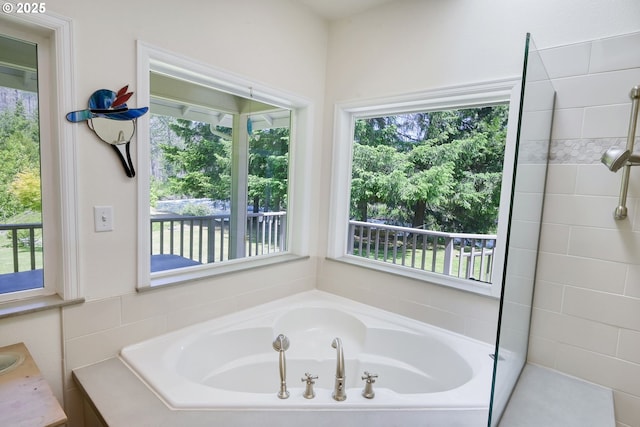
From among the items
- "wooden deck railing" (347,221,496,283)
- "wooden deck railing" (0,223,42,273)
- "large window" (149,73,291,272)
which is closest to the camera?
"wooden deck railing" (0,223,42,273)

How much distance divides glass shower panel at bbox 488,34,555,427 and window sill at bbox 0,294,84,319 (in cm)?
174

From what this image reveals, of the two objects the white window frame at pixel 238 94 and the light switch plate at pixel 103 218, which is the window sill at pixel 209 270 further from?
the light switch plate at pixel 103 218

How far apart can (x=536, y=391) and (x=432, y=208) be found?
1.25m

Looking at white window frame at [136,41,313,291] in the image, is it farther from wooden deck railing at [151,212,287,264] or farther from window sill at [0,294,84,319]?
window sill at [0,294,84,319]

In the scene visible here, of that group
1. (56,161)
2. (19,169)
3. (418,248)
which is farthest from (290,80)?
(418,248)

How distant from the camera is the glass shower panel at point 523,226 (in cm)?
108

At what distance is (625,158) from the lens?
1.38 meters

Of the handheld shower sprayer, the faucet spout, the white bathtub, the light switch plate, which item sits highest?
the handheld shower sprayer

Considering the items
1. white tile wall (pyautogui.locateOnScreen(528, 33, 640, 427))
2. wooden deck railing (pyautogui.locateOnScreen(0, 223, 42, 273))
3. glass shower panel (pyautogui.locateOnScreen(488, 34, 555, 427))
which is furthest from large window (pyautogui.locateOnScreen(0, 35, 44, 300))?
white tile wall (pyautogui.locateOnScreen(528, 33, 640, 427))

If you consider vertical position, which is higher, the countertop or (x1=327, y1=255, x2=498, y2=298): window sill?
(x1=327, y1=255, x2=498, y2=298): window sill

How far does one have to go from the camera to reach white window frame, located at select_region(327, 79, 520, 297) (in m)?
1.86

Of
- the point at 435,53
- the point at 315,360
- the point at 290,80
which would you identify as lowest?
the point at 315,360

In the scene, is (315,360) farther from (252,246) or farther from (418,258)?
(418,258)

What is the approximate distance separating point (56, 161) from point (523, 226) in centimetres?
201
